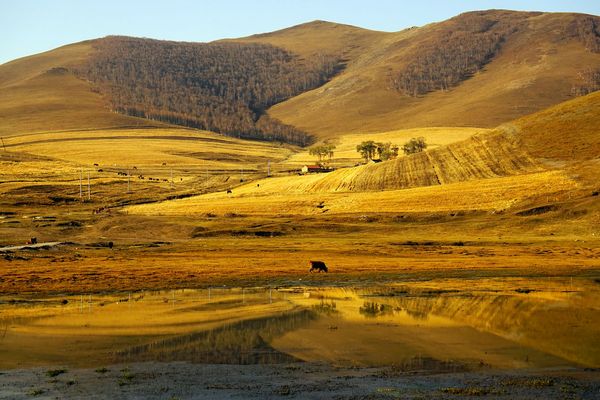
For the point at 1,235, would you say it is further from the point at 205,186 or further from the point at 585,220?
the point at 205,186

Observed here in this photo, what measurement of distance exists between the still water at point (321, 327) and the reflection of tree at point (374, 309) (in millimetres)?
53

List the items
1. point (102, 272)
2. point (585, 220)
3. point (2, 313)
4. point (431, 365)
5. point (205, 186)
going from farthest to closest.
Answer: point (205, 186) < point (585, 220) < point (102, 272) < point (2, 313) < point (431, 365)

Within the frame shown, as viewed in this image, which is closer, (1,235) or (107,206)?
(1,235)

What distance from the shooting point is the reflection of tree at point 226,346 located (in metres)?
25.7

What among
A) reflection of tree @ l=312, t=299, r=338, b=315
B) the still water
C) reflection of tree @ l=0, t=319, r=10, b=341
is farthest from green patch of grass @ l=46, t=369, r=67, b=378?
reflection of tree @ l=312, t=299, r=338, b=315

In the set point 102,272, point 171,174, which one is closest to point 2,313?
point 102,272

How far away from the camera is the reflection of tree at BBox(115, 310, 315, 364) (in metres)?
25.7

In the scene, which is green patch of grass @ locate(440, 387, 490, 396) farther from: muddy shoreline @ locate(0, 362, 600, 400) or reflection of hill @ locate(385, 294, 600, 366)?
reflection of hill @ locate(385, 294, 600, 366)

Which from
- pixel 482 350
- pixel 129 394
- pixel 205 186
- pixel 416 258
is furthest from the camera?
pixel 205 186

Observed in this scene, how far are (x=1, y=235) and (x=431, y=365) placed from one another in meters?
75.2

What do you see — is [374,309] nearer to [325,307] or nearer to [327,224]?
[325,307]

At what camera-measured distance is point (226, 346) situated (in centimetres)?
2770

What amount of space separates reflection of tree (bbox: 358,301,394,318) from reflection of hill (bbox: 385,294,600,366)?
0.77 m

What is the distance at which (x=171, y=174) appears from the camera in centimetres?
18988
